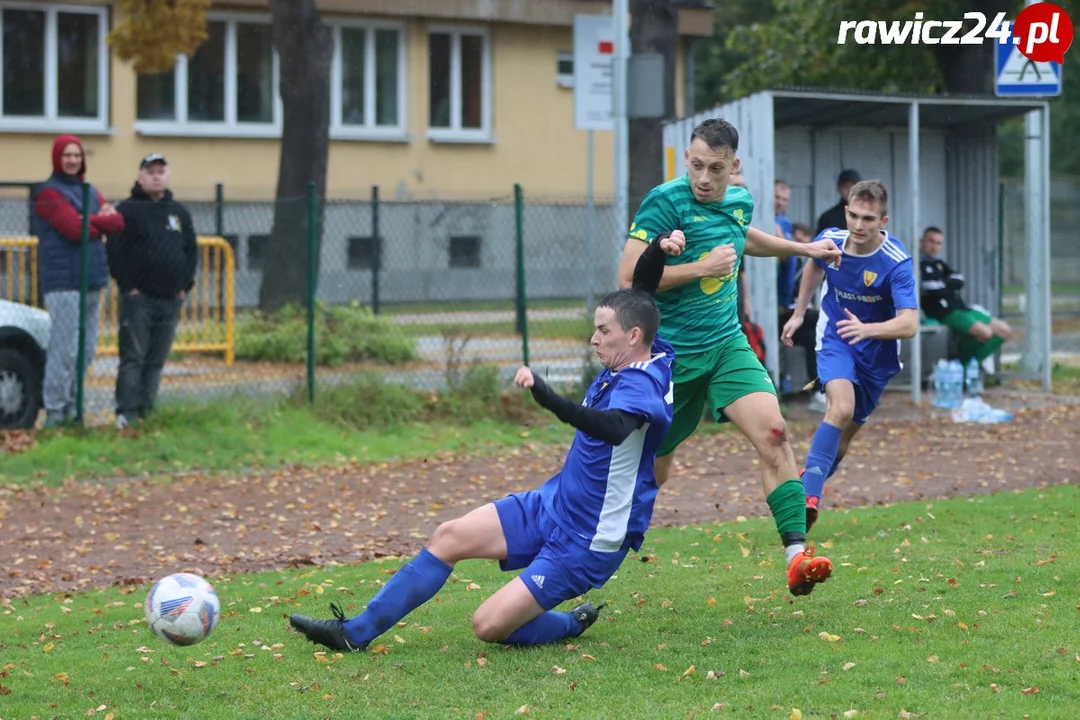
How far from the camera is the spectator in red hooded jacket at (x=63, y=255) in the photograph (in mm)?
12570

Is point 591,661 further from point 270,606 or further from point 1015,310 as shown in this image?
point 1015,310

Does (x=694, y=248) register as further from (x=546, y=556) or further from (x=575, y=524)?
(x=546, y=556)

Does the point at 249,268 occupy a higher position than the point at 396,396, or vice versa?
the point at 249,268

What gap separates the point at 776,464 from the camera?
6895 millimetres

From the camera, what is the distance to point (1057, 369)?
19.0m

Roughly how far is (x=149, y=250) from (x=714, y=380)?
6978 mm

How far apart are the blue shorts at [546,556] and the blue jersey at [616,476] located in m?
0.05

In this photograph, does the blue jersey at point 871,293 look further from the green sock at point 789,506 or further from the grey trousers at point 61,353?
the grey trousers at point 61,353

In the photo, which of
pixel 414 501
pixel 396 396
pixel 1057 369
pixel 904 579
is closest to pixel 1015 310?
pixel 1057 369

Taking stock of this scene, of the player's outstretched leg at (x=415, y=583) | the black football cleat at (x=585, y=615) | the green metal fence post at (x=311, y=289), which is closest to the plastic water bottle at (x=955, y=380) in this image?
the green metal fence post at (x=311, y=289)

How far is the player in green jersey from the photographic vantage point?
6.90 m

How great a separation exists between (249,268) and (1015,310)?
38.7 feet

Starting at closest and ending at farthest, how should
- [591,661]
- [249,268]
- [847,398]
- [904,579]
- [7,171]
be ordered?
1. [591,661]
2. [904,579]
3. [847,398]
4. [249,268]
5. [7,171]

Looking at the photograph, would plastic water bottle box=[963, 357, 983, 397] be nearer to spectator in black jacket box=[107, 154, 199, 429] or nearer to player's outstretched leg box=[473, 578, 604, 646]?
spectator in black jacket box=[107, 154, 199, 429]
